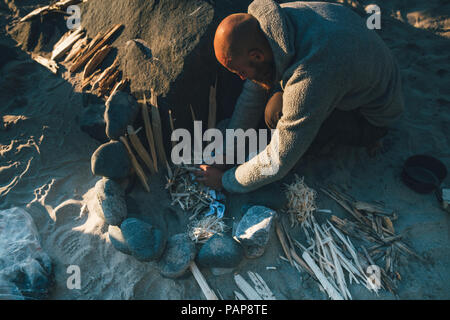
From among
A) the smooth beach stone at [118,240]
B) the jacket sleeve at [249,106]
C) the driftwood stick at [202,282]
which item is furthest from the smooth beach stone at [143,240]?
the jacket sleeve at [249,106]

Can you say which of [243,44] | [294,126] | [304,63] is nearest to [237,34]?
[243,44]

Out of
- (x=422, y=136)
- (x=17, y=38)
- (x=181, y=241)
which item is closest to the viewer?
(x=181, y=241)

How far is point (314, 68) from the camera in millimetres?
2025

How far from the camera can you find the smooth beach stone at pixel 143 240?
8.18 ft

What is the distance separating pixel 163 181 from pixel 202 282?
1.19 meters

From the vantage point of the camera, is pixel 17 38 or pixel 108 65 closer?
pixel 108 65

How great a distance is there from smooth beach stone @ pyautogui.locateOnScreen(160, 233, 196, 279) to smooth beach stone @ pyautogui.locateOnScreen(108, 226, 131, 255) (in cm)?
34

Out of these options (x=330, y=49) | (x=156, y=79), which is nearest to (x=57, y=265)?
(x=156, y=79)

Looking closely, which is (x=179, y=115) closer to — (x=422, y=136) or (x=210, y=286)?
(x=210, y=286)

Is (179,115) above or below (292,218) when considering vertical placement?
above

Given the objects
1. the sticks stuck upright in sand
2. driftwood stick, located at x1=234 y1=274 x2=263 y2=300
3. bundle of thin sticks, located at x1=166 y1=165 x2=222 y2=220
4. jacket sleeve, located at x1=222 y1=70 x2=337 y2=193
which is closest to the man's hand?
bundle of thin sticks, located at x1=166 y1=165 x2=222 y2=220

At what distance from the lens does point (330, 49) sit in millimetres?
2029
